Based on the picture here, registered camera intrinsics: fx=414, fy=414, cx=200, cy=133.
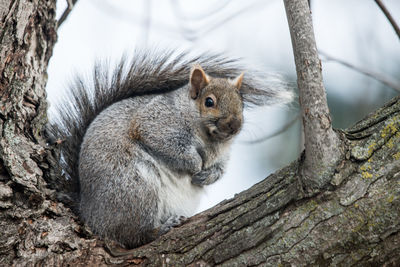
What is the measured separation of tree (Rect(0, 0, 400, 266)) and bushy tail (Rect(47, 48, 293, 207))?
0.97 feet

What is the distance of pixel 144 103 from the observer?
2352 mm

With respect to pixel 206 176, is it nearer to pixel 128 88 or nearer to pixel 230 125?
pixel 230 125

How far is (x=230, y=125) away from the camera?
224 centimetres

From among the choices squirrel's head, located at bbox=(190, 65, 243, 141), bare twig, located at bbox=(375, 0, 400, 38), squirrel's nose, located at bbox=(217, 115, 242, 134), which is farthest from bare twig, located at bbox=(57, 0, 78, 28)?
bare twig, located at bbox=(375, 0, 400, 38)

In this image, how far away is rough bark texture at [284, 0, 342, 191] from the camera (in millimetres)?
1192

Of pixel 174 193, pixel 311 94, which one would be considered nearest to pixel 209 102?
pixel 174 193

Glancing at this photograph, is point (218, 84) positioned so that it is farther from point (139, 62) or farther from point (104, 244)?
point (104, 244)

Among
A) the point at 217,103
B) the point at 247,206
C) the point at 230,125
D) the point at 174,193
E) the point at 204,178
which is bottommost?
the point at 247,206

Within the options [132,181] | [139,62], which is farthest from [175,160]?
[139,62]

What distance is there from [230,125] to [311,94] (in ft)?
3.45

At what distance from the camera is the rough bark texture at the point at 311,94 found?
1192 mm

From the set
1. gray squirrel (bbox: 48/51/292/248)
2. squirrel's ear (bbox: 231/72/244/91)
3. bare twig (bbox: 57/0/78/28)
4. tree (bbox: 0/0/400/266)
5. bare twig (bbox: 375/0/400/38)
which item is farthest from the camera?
squirrel's ear (bbox: 231/72/244/91)

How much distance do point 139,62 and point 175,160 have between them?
0.61 metres

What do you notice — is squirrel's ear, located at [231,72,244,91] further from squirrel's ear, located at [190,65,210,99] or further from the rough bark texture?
the rough bark texture
